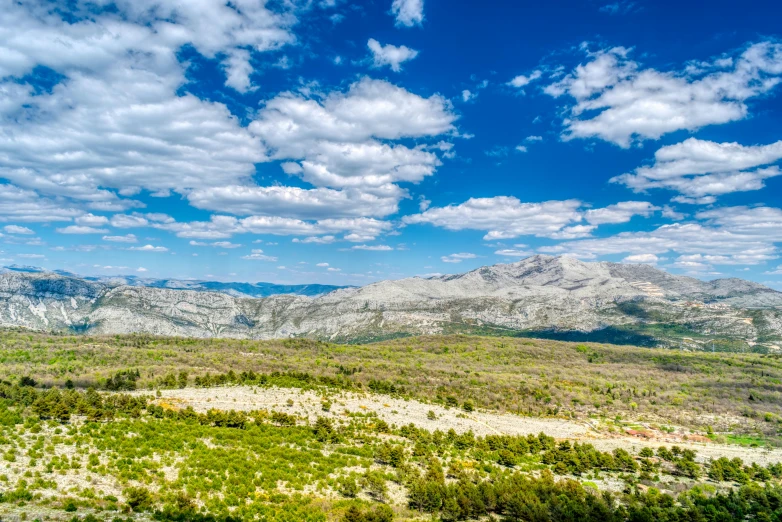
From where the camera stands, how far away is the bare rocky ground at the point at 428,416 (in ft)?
160

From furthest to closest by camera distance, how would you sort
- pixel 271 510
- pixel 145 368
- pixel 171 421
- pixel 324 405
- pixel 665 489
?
pixel 145 368, pixel 324 405, pixel 171 421, pixel 665 489, pixel 271 510

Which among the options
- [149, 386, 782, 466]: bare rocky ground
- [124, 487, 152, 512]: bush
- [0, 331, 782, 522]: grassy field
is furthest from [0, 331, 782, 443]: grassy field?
[124, 487, 152, 512]: bush

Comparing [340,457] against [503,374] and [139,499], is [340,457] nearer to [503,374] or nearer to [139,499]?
[139,499]

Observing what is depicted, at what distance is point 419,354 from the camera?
433 feet

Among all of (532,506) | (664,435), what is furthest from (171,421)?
(664,435)

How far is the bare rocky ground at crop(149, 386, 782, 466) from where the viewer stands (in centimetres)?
4866

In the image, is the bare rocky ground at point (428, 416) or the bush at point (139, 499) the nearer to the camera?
the bush at point (139, 499)

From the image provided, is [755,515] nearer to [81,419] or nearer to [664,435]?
[664,435]

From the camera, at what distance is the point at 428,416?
55.1 m

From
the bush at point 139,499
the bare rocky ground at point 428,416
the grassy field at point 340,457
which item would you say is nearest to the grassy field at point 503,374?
the grassy field at point 340,457

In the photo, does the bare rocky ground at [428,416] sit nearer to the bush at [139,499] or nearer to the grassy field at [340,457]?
the grassy field at [340,457]

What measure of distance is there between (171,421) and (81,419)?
23.0 ft

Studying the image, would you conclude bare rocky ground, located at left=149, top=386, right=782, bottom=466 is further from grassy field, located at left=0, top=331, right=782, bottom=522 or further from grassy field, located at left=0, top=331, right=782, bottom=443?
grassy field, located at left=0, top=331, right=782, bottom=443

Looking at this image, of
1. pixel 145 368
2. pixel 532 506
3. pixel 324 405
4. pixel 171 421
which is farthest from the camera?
pixel 145 368
